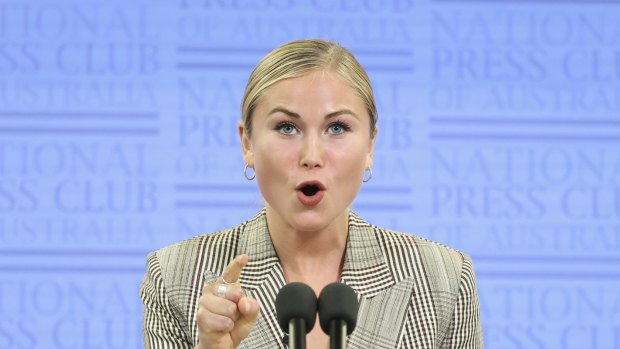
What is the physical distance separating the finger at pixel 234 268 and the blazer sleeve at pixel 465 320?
561 millimetres

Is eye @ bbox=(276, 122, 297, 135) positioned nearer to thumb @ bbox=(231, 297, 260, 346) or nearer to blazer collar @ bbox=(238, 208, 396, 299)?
blazer collar @ bbox=(238, 208, 396, 299)

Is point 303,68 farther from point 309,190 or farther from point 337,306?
point 337,306

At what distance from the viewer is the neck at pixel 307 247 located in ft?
5.93

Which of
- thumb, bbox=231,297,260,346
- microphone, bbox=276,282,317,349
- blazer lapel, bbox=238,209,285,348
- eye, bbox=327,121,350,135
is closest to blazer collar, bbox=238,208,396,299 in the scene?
blazer lapel, bbox=238,209,285,348

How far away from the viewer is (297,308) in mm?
1241

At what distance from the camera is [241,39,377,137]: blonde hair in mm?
1715

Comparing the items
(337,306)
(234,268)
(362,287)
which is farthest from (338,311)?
(362,287)

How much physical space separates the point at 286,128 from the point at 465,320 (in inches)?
17.9

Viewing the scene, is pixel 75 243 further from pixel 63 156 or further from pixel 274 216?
pixel 274 216

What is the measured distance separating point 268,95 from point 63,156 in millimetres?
1237

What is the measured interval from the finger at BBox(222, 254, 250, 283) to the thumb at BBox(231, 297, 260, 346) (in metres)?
0.03

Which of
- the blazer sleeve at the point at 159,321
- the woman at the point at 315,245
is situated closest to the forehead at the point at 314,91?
the woman at the point at 315,245

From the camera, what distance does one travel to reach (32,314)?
2.73 meters

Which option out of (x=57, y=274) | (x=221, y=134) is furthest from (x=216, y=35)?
(x=57, y=274)
